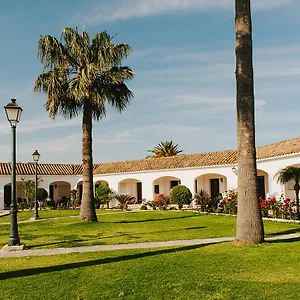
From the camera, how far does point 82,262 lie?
26.6 ft

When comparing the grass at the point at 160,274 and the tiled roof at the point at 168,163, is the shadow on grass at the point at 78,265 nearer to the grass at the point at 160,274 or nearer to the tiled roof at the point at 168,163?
the grass at the point at 160,274

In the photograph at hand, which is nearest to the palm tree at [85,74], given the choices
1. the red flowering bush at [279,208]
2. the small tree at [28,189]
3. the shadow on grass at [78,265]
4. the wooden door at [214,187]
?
the red flowering bush at [279,208]

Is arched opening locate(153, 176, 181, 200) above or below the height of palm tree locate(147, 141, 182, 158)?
below

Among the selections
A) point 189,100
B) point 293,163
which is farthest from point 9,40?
point 293,163

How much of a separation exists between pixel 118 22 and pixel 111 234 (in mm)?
7718

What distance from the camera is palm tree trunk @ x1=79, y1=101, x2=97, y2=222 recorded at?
16969mm

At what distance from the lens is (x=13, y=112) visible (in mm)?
10648

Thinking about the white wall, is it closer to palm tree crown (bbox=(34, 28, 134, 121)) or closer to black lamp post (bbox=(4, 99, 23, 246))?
palm tree crown (bbox=(34, 28, 134, 121))

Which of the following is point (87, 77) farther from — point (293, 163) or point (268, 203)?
point (293, 163)

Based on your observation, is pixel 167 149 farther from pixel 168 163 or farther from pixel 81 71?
pixel 81 71

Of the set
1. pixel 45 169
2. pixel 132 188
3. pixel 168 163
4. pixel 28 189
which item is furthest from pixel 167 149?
pixel 28 189

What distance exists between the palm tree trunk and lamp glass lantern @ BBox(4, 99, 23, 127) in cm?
654

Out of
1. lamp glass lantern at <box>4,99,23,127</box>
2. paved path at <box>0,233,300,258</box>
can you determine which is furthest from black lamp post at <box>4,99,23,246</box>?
paved path at <box>0,233,300,258</box>

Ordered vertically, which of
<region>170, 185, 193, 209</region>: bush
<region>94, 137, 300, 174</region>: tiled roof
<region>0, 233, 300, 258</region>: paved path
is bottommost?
<region>0, 233, 300, 258</region>: paved path
